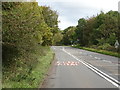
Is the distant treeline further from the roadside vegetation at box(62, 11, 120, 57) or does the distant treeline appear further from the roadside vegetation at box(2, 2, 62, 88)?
the roadside vegetation at box(2, 2, 62, 88)

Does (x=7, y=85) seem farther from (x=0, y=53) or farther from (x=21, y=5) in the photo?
(x=21, y=5)

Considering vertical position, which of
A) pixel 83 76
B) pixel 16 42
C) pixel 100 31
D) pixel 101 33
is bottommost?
pixel 83 76

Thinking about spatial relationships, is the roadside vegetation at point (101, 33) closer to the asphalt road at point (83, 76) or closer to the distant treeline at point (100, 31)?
the distant treeline at point (100, 31)

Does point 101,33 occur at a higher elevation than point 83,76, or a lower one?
higher

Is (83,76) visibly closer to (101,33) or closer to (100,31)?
(100,31)

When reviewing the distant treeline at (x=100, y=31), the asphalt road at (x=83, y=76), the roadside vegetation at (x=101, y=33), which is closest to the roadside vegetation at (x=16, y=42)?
the asphalt road at (x=83, y=76)

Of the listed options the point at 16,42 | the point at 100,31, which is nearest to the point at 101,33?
the point at 100,31

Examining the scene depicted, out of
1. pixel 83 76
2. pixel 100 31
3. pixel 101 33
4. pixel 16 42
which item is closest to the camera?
pixel 16 42

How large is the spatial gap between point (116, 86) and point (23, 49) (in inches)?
174

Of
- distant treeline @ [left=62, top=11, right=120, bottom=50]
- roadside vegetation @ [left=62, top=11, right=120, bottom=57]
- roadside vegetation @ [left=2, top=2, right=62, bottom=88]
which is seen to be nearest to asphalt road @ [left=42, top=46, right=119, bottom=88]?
roadside vegetation @ [left=2, top=2, right=62, bottom=88]

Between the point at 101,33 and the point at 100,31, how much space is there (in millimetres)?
1864

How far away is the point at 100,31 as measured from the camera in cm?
7912

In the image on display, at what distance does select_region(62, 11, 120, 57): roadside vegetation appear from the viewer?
66.7 metres

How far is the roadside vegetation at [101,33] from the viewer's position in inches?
2625
